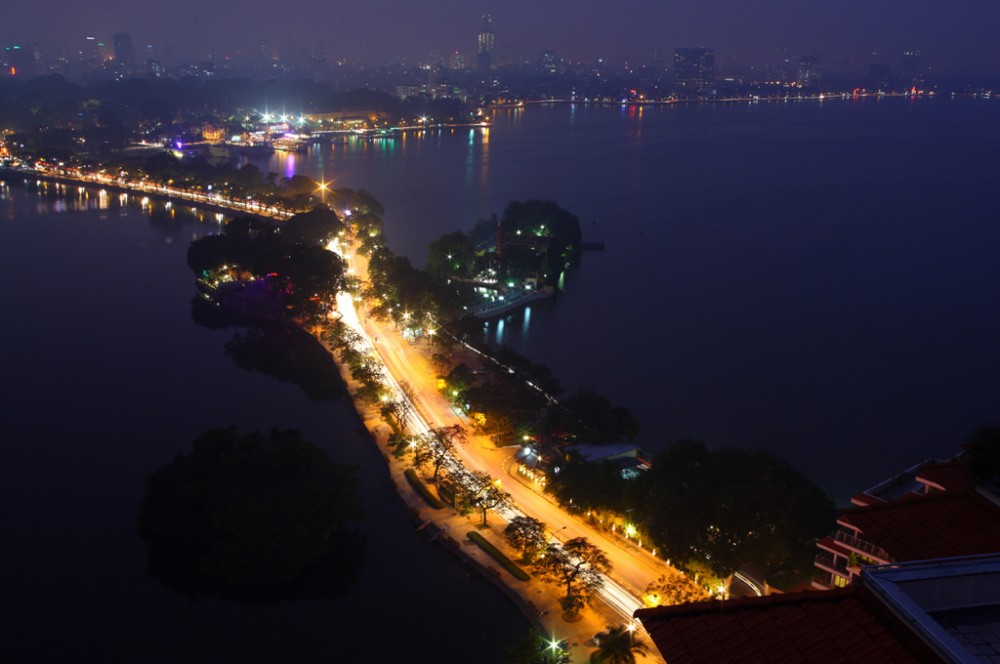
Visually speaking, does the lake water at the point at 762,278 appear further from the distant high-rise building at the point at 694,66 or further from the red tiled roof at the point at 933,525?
the distant high-rise building at the point at 694,66

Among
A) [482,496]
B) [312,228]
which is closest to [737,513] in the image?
[482,496]

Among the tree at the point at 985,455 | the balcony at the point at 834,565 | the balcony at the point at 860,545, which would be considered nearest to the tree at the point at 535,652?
the balcony at the point at 834,565

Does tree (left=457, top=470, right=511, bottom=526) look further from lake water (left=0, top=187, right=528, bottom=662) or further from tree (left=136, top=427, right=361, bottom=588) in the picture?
tree (left=136, top=427, right=361, bottom=588)

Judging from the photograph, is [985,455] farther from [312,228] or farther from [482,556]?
[312,228]

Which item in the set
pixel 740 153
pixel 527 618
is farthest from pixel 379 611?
pixel 740 153

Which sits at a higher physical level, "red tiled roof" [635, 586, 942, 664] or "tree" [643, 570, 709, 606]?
"red tiled roof" [635, 586, 942, 664]

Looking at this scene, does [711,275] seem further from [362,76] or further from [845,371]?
[362,76]

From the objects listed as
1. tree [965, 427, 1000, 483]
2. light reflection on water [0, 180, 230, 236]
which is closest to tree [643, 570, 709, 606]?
tree [965, 427, 1000, 483]
